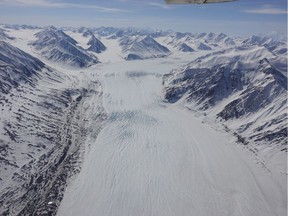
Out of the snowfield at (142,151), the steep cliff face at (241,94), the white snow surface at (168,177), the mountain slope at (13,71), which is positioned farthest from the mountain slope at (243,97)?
the mountain slope at (13,71)

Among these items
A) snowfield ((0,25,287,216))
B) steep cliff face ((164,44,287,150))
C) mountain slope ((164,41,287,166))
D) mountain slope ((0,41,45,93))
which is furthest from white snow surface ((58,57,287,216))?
mountain slope ((0,41,45,93))

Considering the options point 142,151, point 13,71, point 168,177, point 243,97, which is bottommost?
point 13,71

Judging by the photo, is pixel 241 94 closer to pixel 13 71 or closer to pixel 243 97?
pixel 243 97

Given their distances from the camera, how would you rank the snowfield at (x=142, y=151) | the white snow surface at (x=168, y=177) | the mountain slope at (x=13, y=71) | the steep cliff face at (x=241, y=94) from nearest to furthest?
the white snow surface at (x=168, y=177) → the snowfield at (x=142, y=151) → the steep cliff face at (x=241, y=94) → the mountain slope at (x=13, y=71)

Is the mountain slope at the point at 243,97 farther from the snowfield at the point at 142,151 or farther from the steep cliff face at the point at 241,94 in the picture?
the snowfield at the point at 142,151

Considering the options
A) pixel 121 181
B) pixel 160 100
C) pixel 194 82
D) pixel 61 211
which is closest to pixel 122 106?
pixel 160 100

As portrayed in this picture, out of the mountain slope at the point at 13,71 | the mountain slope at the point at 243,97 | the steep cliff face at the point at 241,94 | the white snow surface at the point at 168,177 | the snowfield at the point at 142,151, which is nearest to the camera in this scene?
the white snow surface at the point at 168,177

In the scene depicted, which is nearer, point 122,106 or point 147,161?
point 147,161

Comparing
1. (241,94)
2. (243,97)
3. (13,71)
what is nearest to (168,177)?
(243,97)

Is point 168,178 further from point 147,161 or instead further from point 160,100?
point 160,100
